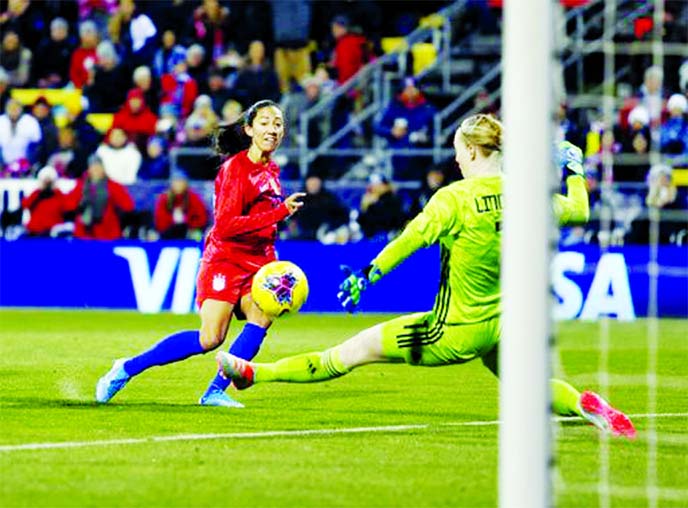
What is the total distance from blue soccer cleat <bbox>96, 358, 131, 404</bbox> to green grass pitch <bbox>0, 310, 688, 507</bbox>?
101 mm

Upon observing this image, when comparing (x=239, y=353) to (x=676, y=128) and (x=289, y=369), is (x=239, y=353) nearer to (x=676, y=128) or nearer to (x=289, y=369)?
(x=289, y=369)

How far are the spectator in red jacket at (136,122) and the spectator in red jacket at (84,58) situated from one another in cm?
208

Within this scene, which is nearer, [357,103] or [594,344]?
[594,344]

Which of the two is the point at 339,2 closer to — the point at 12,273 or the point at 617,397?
the point at 12,273

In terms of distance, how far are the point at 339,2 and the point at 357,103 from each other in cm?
212

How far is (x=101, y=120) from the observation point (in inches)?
984

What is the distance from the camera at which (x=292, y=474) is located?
329 inches

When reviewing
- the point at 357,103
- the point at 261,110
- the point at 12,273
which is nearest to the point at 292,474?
the point at 261,110

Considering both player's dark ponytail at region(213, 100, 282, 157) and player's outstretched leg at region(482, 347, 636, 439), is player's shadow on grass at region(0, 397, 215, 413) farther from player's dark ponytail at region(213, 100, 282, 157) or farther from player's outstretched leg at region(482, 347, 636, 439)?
player's outstretched leg at region(482, 347, 636, 439)

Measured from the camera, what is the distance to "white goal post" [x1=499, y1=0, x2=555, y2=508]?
6199 millimetres

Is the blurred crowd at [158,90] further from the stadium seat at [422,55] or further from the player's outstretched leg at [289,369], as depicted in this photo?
the player's outstretched leg at [289,369]

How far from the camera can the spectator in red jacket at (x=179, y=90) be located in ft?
80.2

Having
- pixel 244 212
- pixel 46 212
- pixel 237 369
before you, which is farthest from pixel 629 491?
pixel 46 212

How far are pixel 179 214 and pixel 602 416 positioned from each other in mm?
12624
